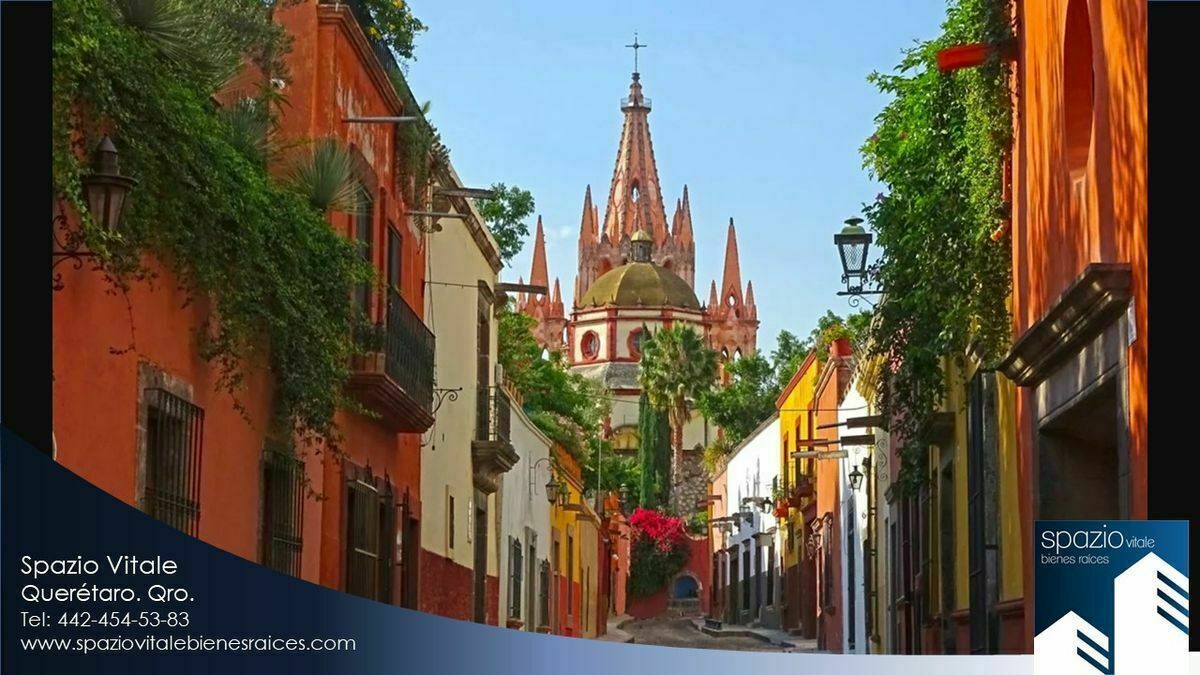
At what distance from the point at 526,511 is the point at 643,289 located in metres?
2.78

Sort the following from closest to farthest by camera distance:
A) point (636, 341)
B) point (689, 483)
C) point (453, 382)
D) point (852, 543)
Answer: point (453, 382) → point (852, 543) → point (636, 341) → point (689, 483)

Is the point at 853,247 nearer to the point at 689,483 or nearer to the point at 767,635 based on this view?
the point at 767,635

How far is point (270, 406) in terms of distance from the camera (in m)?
9.52

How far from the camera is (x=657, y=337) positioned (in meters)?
23.4

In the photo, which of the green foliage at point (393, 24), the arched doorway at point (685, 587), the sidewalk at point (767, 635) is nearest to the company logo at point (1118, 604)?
the green foliage at point (393, 24)

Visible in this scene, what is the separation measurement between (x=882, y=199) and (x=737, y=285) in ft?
3.88

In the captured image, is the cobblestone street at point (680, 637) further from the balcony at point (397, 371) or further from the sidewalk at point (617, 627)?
the balcony at point (397, 371)

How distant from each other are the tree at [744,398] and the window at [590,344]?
3.66m

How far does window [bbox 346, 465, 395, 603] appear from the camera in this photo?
1119cm

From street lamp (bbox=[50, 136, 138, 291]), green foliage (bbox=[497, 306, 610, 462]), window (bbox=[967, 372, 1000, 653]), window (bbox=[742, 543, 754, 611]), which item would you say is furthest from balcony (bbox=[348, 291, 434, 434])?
window (bbox=[742, 543, 754, 611])

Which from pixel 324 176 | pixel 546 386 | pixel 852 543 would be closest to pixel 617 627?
pixel 546 386

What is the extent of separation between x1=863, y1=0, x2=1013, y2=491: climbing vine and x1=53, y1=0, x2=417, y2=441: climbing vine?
3153mm

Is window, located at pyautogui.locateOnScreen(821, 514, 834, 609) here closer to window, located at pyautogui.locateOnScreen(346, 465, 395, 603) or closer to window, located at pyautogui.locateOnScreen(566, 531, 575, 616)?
window, located at pyautogui.locateOnScreen(346, 465, 395, 603)

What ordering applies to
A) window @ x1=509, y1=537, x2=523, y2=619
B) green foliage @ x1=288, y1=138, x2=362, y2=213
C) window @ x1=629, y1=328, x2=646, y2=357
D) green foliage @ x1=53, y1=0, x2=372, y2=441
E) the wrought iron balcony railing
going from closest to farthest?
green foliage @ x1=53, y1=0, x2=372, y2=441 → green foliage @ x1=288, y1=138, x2=362, y2=213 → the wrought iron balcony railing → window @ x1=509, y1=537, x2=523, y2=619 → window @ x1=629, y1=328, x2=646, y2=357
